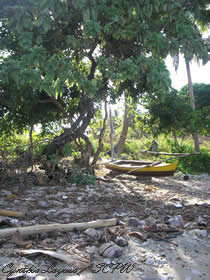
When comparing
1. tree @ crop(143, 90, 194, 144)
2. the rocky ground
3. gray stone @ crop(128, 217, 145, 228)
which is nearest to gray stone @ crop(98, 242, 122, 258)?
the rocky ground

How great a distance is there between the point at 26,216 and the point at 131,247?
1718 mm

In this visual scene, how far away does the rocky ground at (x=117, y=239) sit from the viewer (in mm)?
2236

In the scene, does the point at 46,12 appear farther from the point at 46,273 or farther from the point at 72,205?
the point at 46,273

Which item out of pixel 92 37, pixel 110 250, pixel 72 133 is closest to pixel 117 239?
pixel 110 250

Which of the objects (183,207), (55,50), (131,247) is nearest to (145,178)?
(183,207)

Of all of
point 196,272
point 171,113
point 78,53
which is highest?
point 78,53

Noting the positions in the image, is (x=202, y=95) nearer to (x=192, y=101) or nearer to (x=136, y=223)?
(x=192, y=101)

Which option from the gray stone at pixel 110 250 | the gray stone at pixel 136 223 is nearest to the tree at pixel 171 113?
the gray stone at pixel 136 223

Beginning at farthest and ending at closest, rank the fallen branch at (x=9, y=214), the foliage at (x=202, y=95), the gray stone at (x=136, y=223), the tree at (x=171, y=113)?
1. the foliage at (x=202, y=95)
2. the tree at (x=171, y=113)
3. the gray stone at (x=136, y=223)
4. the fallen branch at (x=9, y=214)

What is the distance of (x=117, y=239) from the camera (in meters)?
2.83

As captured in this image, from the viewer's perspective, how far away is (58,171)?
22.0ft

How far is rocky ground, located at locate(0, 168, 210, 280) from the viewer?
88.0 inches

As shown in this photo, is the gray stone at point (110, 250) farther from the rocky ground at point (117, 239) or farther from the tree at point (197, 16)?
the tree at point (197, 16)

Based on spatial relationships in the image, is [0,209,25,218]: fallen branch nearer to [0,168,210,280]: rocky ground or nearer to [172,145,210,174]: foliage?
[0,168,210,280]: rocky ground
